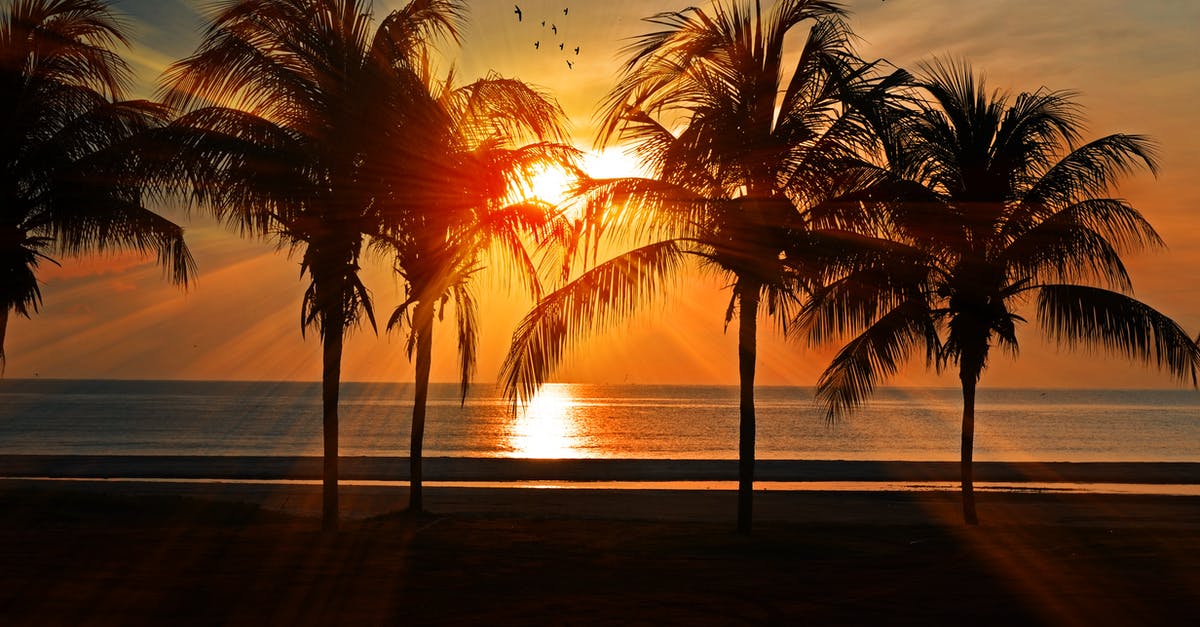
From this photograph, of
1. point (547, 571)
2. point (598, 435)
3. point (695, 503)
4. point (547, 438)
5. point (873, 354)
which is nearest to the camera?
point (547, 571)

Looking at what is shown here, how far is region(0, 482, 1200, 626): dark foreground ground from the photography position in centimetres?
838

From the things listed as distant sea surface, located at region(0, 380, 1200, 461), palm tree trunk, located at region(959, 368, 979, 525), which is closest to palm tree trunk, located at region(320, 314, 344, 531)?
palm tree trunk, located at region(959, 368, 979, 525)

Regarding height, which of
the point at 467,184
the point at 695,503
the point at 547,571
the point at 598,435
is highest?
the point at 467,184

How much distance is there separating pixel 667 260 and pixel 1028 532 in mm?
7039

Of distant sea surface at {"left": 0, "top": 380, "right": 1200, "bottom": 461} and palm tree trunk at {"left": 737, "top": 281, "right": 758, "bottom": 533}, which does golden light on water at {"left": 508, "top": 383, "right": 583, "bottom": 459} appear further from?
palm tree trunk at {"left": 737, "top": 281, "right": 758, "bottom": 533}

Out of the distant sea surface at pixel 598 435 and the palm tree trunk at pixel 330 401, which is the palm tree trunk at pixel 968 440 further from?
the distant sea surface at pixel 598 435

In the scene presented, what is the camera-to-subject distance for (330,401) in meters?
13.9

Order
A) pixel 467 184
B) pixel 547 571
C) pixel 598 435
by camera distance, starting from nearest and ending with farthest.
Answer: pixel 547 571
pixel 467 184
pixel 598 435

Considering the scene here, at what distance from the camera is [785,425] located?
89.4 m

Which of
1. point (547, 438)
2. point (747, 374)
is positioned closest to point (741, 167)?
point (747, 374)

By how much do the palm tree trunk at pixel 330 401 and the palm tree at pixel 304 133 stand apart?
0.06m

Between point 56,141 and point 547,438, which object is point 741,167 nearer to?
point 56,141

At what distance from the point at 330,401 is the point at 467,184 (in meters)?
3.58

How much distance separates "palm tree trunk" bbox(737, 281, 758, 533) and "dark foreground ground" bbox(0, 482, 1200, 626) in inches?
21.8
